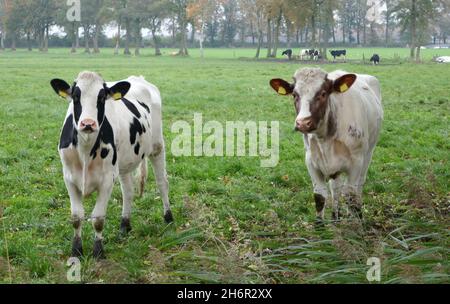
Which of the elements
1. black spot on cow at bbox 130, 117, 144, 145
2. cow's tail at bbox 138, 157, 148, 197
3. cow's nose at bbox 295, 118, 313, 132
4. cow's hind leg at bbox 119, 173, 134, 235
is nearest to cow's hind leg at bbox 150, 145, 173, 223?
cow's tail at bbox 138, 157, 148, 197

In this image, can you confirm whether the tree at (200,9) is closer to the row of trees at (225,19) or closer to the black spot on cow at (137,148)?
the row of trees at (225,19)

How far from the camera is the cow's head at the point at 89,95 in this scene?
210 inches

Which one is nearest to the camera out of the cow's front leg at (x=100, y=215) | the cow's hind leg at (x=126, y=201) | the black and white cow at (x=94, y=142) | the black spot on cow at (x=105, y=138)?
the black and white cow at (x=94, y=142)

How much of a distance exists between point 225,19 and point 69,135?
9760 cm

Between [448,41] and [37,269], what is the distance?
132805 millimetres

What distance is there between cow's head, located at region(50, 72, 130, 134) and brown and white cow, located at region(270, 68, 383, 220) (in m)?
1.83

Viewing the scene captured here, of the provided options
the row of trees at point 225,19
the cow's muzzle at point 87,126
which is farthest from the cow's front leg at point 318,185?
the row of trees at point 225,19

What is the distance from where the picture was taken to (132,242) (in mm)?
6145

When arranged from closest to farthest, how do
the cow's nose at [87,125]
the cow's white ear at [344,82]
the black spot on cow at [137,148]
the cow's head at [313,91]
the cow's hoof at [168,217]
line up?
the cow's nose at [87,125] < the cow's head at [313,91] < the cow's white ear at [344,82] < the black spot on cow at [137,148] < the cow's hoof at [168,217]

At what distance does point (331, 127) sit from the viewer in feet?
20.5

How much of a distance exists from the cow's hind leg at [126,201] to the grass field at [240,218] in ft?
0.43

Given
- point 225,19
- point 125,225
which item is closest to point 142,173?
point 125,225

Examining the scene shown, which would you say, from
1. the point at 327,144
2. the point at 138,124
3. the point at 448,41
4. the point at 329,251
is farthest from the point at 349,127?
the point at 448,41

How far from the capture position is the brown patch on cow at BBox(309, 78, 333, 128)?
19.4ft
